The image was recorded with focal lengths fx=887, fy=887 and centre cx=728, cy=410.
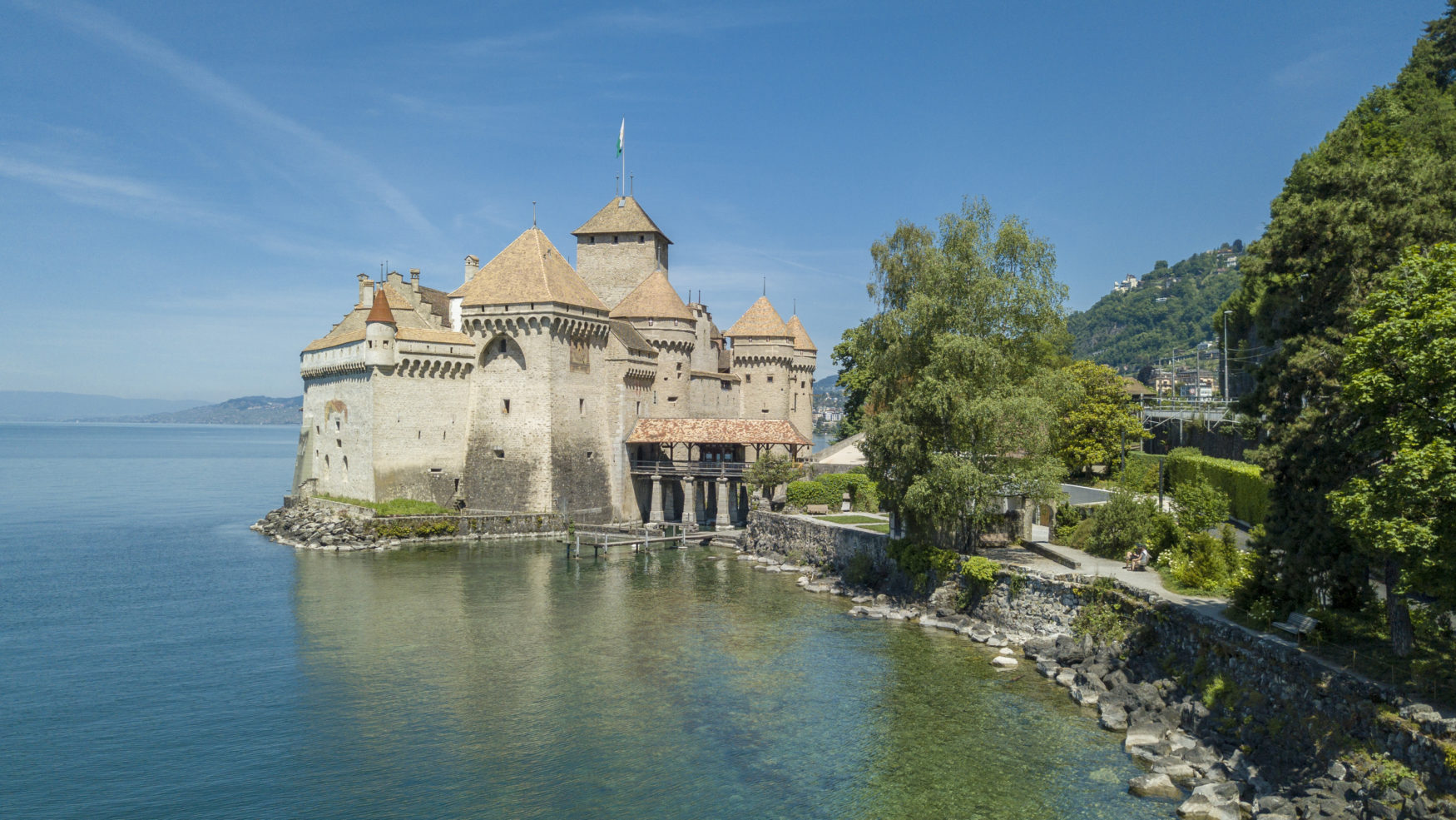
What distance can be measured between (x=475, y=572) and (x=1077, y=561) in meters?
23.6

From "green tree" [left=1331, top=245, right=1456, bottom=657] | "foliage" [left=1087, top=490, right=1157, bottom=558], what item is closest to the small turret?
"foliage" [left=1087, top=490, right=1157, bottom=558]

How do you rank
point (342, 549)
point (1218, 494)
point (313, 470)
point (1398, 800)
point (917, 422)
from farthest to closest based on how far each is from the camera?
point (313, 470) → point (342, 549) → point (917, 422) → point (1218, 494) → point (1398, 800)

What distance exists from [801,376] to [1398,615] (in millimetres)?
45455

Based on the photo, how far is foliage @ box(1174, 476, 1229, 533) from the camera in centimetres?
2569

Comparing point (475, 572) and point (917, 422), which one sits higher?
point (917, 422)

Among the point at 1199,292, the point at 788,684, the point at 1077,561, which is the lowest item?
the point at 788,684

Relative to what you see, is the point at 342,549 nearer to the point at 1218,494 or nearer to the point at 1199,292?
the point at 1218,494

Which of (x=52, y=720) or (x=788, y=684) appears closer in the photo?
(x=52, y=720)

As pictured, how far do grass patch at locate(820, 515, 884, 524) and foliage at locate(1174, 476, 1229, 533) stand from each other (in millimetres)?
14709

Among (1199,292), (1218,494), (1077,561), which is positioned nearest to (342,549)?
(1077,561)

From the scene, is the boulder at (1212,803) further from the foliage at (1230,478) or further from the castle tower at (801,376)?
the castle tower at (801,376)

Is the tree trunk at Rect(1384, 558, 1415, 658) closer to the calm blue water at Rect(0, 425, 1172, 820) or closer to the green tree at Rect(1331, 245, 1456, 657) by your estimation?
the green tree at Rect(1331, 245, 1456, 657)

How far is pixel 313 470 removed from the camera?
2051 inches

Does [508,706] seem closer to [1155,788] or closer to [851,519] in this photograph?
[1155,788]
